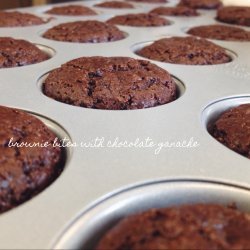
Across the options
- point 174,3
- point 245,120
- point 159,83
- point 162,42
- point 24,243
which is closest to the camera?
point 24,243

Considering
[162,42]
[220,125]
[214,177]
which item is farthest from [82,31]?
[214,177]

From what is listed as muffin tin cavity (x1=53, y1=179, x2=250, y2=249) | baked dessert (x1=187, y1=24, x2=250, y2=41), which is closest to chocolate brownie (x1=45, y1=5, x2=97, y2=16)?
baked dessert (x1=187, y1=24, x2=250, y2=41)

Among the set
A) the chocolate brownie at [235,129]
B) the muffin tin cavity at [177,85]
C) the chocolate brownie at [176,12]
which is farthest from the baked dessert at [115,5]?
the chocolate brownie at [235,129]

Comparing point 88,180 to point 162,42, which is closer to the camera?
point 88,180

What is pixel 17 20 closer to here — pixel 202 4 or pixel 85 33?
pixel 85 33

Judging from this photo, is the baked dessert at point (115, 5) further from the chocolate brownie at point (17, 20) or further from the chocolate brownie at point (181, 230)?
the chocolate brownie at point (181, 230)

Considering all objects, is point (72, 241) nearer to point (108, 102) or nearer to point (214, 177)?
point (214, 177)
